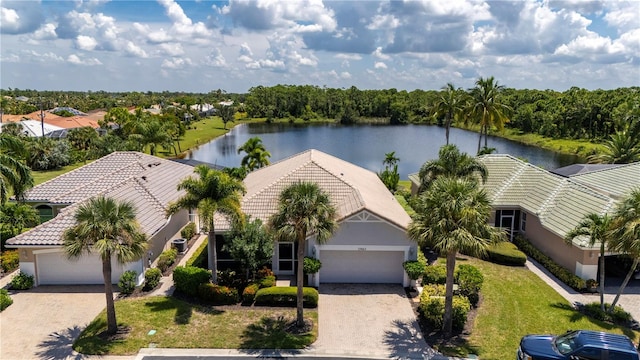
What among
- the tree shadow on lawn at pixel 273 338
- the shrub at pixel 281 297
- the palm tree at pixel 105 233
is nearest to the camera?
the palm tree at pixel 105 233

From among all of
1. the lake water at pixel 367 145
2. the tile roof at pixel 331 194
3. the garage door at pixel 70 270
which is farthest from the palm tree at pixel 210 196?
the lake water at pixel 367 145

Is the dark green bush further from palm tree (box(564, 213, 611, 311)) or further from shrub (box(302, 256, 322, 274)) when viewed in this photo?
shrub (box(302, 256, 322, 274))

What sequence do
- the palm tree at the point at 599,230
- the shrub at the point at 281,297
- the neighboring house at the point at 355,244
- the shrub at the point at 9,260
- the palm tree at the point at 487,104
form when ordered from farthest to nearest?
the palm tree at the point at 487,104 < the shrub at the point at 9,260 < the neighboring house at the point at 355,244 < the shrub at the point at 281,297 < the palm tree at the point at 599,230

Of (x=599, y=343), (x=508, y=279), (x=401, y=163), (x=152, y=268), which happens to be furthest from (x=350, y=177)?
(x=401, y=163)

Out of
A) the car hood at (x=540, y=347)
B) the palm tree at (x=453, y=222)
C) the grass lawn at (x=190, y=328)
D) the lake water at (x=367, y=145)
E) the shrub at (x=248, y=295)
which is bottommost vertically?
the grass lawn at (x=190, y=328)

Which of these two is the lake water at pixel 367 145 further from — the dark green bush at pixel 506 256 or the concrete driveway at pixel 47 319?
the concrete driveway at pixel 47 319

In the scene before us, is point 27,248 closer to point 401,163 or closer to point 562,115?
point 401,163

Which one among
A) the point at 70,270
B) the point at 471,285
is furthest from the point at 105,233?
the point at 471,285
